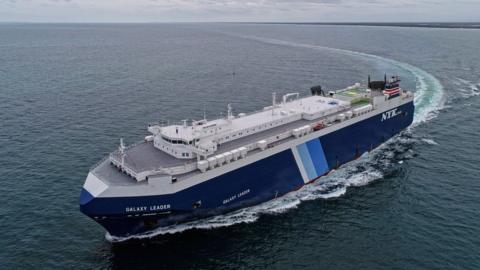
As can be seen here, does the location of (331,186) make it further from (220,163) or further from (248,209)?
(220,163)

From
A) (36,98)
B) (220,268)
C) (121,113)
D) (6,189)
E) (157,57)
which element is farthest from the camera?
(157,57)

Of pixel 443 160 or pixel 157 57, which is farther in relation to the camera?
pixel 157 57

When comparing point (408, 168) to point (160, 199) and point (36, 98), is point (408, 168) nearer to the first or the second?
point (160, 199)

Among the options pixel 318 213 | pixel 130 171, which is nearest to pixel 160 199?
pixel 130 171

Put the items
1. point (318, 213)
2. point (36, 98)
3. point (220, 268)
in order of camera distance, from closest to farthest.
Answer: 1. point (220, 268)
2. point (318, 213)
3. point (36, 98)

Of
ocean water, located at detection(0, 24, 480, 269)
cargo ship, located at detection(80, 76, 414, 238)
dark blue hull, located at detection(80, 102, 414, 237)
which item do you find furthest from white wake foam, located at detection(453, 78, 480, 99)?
dark blue hull, located at detection(80, 102, 414, 237)

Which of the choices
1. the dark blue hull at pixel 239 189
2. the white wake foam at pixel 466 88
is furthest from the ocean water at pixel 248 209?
the dark blue hull at pixel 239 189
